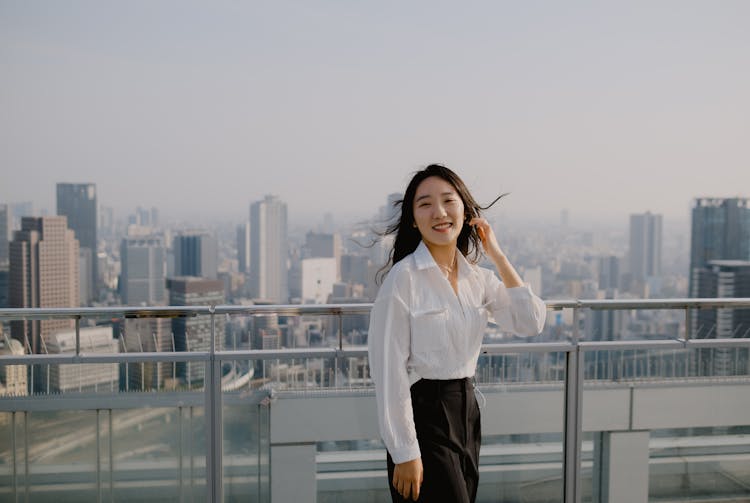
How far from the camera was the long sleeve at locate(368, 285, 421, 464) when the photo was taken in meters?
1.41

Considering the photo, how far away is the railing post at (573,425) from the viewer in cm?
244

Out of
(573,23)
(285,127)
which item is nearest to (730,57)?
(573,23)

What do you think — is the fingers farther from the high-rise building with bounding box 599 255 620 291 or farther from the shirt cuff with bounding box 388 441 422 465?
the high-rise building with bounding box 599 255 620 291

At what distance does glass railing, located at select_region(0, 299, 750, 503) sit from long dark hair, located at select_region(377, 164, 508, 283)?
0.61 meters

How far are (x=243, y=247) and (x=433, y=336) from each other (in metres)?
37.7

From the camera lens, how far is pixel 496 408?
238cm

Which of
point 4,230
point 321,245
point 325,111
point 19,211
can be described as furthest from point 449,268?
point 325,111

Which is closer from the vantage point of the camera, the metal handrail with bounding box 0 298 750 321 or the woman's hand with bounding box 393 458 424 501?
the woman's hand with bounding box 393 458 424 501

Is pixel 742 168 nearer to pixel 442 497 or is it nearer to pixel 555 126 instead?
pixel 555 126

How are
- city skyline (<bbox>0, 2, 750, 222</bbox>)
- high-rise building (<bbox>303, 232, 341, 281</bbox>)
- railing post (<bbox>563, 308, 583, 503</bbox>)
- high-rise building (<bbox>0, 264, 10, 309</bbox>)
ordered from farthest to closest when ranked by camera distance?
city skyline (<bbox>0, 2, 750, 222</bbox>) → high-rise building (<bbox>303, 232, 341, 281</bbox>) → high-rise building (<bbox>0, 264, 10, 309</bbox>) → railing post (<bbox>563, 308, 583, 503</bbox>)

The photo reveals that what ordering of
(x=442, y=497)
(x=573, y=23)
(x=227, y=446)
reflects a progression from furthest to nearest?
(x=573, y=23)
(x=227, y=446)
(x=442, y=497)

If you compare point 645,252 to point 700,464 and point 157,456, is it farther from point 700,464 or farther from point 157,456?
point 157,456

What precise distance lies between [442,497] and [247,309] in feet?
3.19

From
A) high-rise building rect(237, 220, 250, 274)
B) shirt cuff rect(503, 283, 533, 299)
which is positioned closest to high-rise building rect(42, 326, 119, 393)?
shirt cuff rect(503, 283, 533, 299)
